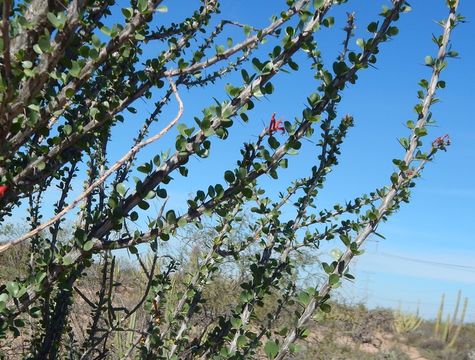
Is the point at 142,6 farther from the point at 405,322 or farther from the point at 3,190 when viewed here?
the point at 405,322

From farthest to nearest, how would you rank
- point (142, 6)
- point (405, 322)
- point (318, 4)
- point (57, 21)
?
point (405, 322), point (318, 4), point (142, 6), point (57, 21)

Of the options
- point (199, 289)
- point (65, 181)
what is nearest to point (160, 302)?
point (199, 289)

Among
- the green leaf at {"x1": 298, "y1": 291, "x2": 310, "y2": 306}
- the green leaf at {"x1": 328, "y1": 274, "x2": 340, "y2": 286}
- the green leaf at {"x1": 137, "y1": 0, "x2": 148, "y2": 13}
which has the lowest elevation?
the green leaf at {"x1": 298, "y1": 291, "x2": 310, "y2": 306}

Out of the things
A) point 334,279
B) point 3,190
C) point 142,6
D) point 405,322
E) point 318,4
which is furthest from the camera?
point 405,322

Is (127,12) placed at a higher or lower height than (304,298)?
higher

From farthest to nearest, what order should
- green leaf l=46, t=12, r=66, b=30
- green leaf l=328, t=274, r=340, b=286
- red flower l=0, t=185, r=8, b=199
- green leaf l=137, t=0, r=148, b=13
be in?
green leaf l=328, t=274, r=340, b=286 < red flower l=0, t=185, r=8, b=199 < green leaf l=137, t=0, r=148, b=13 < green leaf l=46, t=12, r=66, b=30

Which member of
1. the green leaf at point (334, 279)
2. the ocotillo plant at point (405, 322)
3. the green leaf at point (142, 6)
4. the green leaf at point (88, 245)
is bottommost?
the green leaf at point (88, 245)

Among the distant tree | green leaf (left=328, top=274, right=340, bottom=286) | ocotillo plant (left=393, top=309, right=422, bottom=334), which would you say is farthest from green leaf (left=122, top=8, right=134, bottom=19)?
ocotillo plant (left=393, top=309, right=422, bottom=334)

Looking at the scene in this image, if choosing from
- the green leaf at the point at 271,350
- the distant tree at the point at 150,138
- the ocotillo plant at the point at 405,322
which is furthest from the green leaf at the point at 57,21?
the ocotillo plant at the point at 405,322

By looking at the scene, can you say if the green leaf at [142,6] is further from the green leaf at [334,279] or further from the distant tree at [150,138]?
the green leaf at [334,279]

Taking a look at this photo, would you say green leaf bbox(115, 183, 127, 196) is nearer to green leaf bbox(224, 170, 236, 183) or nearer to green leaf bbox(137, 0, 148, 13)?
green leaf bbox(224, 170, 236, 183)

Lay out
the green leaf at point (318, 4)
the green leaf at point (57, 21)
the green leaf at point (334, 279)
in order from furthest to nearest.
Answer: the green leaf at point (334, 279), the green leaf at point (318, 4), the green leaf at point (57, 21)

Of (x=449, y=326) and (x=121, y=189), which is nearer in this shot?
(x=121, y=189)

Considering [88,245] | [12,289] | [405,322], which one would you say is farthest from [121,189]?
[405,322]
